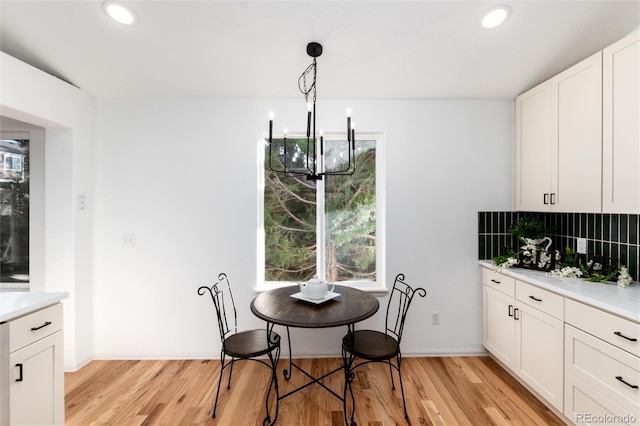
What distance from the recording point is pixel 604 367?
160 centimetres

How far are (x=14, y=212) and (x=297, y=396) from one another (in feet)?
9.76

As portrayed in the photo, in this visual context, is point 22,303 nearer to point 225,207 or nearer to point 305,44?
point 225,207

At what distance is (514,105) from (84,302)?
4.42m

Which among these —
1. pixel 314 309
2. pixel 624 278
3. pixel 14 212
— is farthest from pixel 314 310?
pixel 14 212

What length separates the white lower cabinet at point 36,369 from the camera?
4.64ft

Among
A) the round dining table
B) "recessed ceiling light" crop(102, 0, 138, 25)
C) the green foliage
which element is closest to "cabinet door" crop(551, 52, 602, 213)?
the green foliage

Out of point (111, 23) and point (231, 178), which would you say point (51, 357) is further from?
point (111, 23)

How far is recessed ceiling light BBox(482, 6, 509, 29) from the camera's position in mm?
1856

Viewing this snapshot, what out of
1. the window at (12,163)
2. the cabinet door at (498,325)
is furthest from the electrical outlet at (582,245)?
the window at (12,163)

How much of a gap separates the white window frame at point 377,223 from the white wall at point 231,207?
0.26 feet

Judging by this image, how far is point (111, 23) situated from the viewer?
6.61 feet

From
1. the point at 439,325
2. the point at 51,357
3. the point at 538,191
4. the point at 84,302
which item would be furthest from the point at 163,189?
the point at 538,191

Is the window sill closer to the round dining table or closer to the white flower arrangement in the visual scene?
the round dining table

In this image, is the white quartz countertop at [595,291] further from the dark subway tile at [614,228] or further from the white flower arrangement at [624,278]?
the dark subway tile at [614,228]
